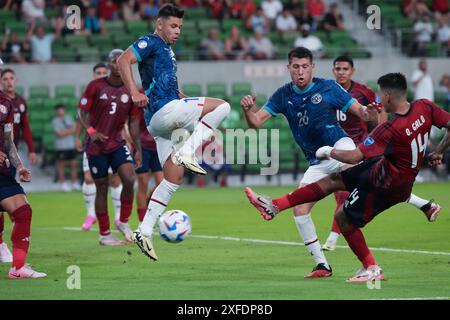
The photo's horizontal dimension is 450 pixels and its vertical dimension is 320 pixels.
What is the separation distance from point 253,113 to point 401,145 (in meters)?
2.09

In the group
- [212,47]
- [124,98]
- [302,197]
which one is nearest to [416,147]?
[302,197]

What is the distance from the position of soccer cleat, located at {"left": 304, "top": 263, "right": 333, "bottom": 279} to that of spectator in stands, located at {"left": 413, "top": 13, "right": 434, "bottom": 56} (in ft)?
70.3

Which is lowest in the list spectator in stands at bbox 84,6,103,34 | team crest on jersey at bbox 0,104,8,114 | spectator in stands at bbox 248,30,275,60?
team crest on jersey at bbox 0,104,8,114

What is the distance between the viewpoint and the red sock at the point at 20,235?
11609 mm

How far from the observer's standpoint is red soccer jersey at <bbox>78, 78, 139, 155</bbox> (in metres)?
15.9

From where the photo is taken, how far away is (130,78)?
37.5ft

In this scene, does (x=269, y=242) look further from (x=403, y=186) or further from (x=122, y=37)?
(x=122, y=37)

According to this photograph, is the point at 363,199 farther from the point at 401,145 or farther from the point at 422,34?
the point at 422,34

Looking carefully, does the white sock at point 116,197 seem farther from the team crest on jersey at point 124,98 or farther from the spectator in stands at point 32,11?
the spectator in stands at point 32,11

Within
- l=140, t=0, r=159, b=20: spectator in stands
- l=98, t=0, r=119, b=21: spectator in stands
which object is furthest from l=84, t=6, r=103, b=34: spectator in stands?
l=140, t=0, r=159, b=20: spectator in stands

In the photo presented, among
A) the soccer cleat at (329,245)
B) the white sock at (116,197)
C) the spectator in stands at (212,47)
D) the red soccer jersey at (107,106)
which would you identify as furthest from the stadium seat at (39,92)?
the soccer cleat at (329,245)

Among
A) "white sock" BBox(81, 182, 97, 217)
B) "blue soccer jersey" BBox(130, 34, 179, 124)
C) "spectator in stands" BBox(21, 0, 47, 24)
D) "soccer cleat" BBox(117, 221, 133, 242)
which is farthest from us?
"spectator in stands" BBox(21, 0, 47, 24)

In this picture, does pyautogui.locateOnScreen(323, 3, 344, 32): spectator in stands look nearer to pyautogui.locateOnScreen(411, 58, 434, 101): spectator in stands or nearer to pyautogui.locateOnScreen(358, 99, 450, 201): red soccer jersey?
pyautogui.locateOnScreen(411, 58, 434, 101): spectator in stands

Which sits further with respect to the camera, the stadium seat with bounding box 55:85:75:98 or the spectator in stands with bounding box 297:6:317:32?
the spectator in stands with bounding box 297:6:317:32
